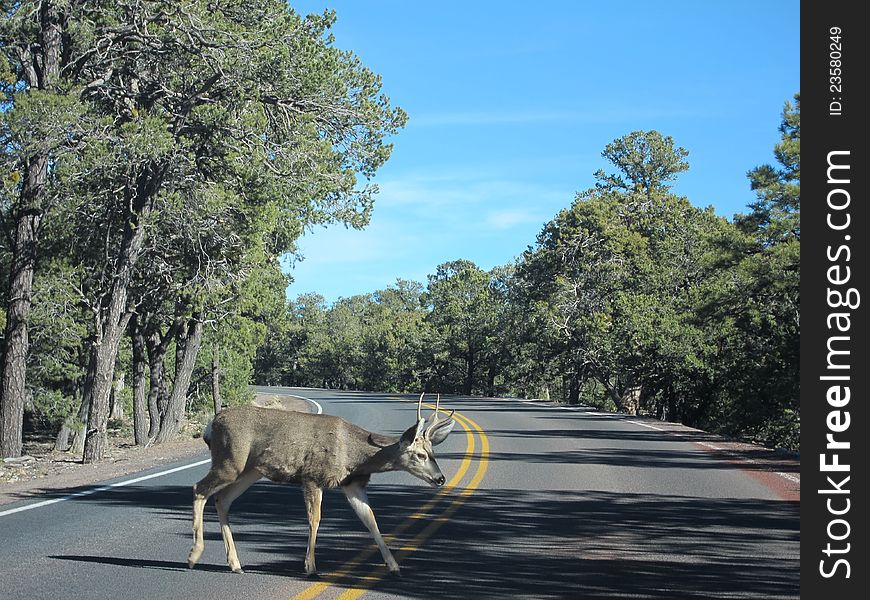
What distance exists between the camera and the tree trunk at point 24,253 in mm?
21750

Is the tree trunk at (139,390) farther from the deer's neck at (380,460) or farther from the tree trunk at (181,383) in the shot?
the deer's neck at (380,460)

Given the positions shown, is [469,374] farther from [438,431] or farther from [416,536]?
[438,431]

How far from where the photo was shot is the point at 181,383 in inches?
1243

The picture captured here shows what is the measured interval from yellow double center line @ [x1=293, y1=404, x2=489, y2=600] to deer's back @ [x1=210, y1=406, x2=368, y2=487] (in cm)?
81

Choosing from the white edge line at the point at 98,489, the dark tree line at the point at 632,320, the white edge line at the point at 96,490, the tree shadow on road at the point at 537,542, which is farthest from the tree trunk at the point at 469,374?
the tree shadow on road at the point at 537,542

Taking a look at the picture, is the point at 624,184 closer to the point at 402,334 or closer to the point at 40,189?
the point at 402,334

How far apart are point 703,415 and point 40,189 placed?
108ft

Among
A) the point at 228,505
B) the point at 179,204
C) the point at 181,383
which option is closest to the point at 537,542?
the point at 228,505

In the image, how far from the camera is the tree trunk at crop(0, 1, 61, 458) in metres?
21.8

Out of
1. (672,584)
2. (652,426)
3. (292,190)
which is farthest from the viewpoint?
(652,426)

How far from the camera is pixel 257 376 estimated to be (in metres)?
113

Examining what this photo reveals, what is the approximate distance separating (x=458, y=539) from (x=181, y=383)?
22.5 meters

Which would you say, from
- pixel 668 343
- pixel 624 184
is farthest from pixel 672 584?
pixel 624 184

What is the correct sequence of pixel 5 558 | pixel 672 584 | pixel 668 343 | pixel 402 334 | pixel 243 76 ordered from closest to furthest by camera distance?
pixel 672 584
pixel 5 558
pixel 243 76
pixel 668 343
pixel 402 334
